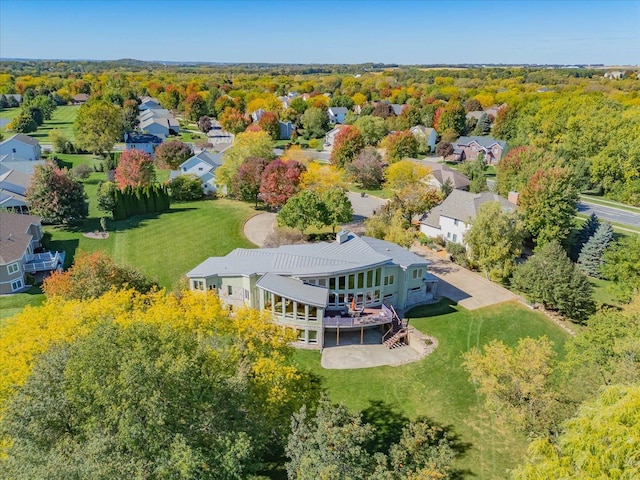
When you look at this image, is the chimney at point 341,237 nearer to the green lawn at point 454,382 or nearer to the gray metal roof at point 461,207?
the green lawn at point 454,382

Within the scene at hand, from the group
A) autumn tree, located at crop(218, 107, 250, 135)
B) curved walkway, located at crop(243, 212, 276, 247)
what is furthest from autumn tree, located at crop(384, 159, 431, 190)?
autumn tree, located at crop(218, 107, 250, 135)

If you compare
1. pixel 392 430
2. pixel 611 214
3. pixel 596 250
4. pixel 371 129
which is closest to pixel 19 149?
pixel 371 129

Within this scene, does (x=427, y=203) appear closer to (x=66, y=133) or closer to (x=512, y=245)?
(x=512, y=245)

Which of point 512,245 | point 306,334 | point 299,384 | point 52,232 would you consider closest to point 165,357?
point 299,384

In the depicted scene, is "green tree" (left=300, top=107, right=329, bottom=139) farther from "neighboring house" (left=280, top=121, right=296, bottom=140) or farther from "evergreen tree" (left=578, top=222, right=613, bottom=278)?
"evergreen tree" (left=578, top=222, right=613, bottom=278)

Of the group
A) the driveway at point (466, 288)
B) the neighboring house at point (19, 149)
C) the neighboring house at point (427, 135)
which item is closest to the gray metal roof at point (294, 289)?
the driveway at point (466, 288)

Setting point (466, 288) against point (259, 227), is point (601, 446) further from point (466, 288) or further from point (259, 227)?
point (259, 227)

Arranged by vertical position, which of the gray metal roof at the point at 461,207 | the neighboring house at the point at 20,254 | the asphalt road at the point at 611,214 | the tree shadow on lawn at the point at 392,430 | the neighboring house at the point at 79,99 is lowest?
the tree shadow on lawn at the point at 392,430
